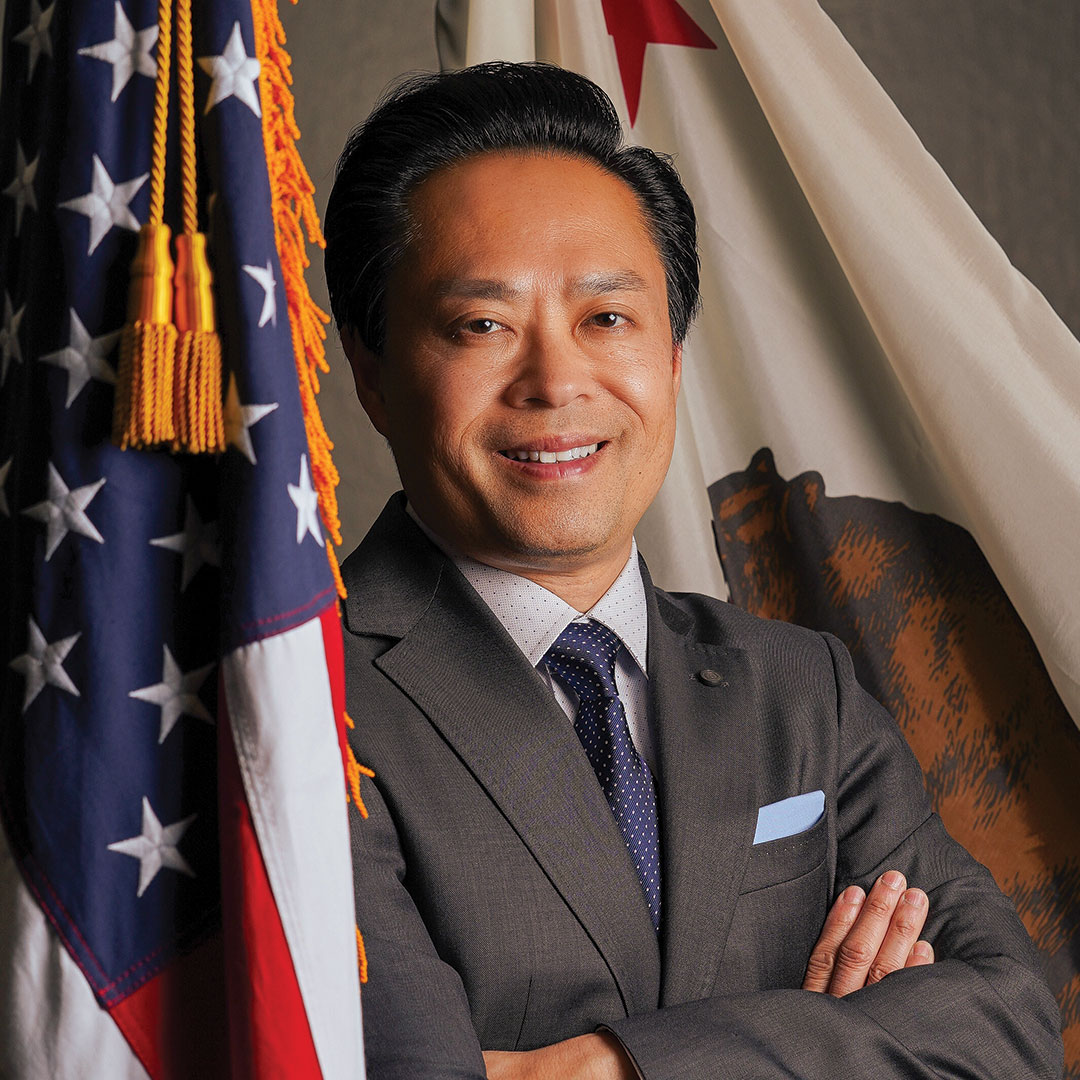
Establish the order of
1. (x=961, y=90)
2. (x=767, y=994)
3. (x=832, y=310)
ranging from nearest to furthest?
1. (x=767, y=994)
2. (x=832, y=310)
3. (x=961, y=90)

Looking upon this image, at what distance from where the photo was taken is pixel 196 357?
2.80ft

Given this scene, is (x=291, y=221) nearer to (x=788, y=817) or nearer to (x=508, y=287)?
(x=508, y=287)

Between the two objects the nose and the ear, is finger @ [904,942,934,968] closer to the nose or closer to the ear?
the nose

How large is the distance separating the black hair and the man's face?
3cm

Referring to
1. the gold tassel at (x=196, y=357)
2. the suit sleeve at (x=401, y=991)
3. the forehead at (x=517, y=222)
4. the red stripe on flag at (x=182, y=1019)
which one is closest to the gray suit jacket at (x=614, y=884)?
the suit sleeve at (x=401, y=991)

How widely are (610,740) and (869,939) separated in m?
0.36

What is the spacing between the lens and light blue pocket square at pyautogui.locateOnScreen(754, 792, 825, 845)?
4.69ft

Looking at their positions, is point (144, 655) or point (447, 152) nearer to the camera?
point (144, 655)

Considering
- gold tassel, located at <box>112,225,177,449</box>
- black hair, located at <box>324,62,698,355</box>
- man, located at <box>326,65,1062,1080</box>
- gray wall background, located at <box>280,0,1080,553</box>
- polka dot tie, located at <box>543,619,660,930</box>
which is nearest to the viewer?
gold tassel, located at <box>112,225,177,449</box>

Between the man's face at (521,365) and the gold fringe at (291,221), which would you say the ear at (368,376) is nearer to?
the man's face at (521,365)

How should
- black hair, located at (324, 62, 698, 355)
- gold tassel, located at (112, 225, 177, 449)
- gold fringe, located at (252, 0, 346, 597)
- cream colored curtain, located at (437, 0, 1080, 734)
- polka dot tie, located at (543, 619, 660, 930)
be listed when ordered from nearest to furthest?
gold tassel, located at (112, 225, 177, 449)
gold fringe, located at (252, 0, 346, 597)
polka dot tie, located at (543, 619, 660, 930)
black hair, located at (324, 62, 698, 355)
cream colored curtain, located at (437, 0, 1080, 734)

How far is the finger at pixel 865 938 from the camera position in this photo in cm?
138

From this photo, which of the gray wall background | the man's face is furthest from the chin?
the gray wall background

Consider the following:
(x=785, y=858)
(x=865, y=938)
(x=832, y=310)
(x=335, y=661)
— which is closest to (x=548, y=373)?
(x=335, y=661)
